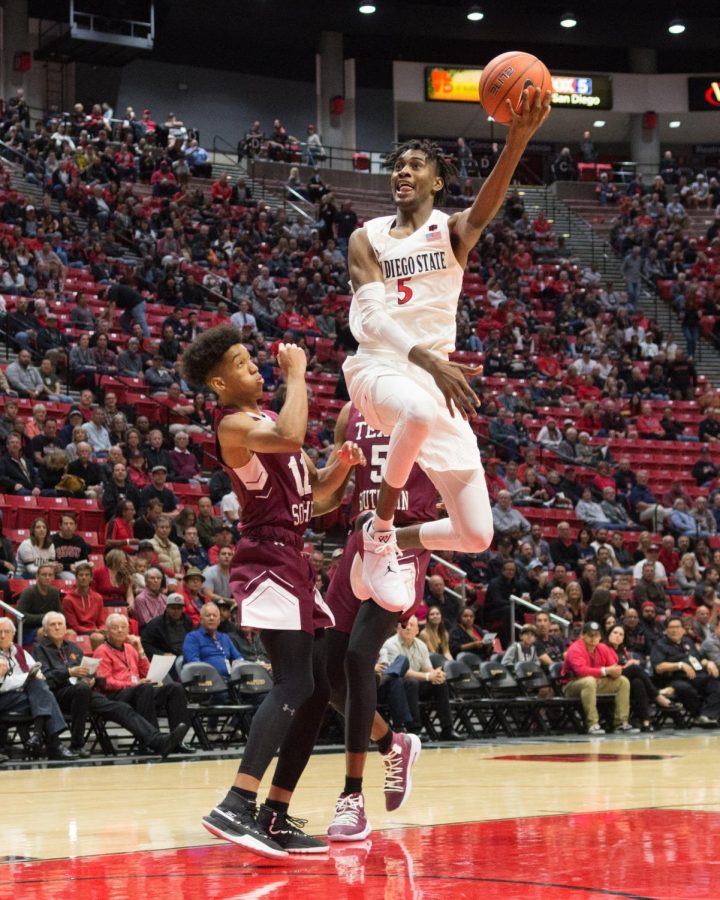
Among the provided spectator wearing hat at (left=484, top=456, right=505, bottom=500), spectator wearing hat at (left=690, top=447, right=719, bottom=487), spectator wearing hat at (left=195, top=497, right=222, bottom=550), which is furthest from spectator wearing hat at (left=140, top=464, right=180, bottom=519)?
spectator wearing hat at (left=690, top=447, right=719, bottom=487)

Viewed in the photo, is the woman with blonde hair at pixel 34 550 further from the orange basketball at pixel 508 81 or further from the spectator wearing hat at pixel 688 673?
the orange basketball at pixel 508 81

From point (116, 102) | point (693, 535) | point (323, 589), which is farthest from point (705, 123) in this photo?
point (323, 589)

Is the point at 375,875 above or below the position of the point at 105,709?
above

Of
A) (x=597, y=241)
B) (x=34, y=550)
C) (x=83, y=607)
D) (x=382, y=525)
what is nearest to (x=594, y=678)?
(x=83, y=607)

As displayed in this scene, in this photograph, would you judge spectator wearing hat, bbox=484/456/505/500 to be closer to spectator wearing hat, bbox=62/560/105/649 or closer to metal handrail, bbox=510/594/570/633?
metal handrail, bbox=510/594/570/633

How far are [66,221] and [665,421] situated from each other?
9939mm


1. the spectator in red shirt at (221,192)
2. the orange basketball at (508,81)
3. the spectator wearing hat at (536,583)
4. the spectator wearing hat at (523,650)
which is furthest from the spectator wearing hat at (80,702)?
the spectator in red shirt at (221,192)

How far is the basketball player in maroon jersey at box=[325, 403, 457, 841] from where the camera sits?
456 cm

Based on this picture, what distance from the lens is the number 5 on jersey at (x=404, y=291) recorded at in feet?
15.9

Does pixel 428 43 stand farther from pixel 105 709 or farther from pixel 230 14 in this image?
pixel 105 709

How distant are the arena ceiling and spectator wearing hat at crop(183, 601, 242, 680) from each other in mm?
23540

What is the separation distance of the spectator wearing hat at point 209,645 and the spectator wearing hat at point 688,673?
16.4ft

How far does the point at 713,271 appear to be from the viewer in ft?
88.9

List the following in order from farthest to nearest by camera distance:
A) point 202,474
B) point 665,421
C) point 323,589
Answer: point 665,421 → point 202,474 → point 323,589
